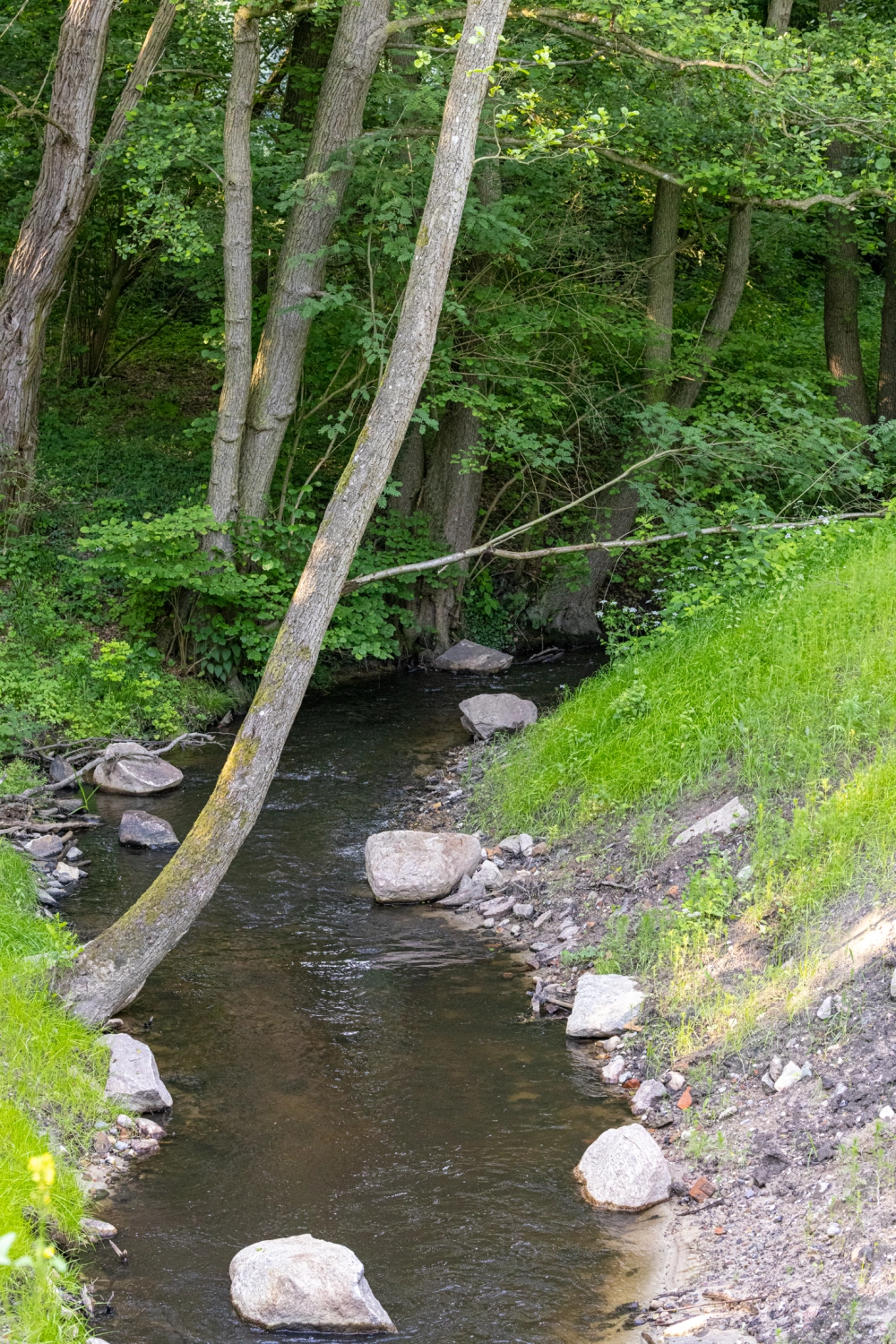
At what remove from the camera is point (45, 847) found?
26.9ft

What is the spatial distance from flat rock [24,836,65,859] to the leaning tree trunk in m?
11.2

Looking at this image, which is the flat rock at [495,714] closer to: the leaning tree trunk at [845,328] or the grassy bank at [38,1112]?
the grassy bank at [38,1112]

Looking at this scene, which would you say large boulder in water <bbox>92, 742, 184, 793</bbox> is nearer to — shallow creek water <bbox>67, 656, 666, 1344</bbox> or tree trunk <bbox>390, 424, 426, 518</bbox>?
shallow creek water <bbox>67, 656, 666, 1344</bbox>

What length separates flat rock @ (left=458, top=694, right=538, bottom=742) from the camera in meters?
11.1

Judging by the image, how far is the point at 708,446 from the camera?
35.7 feet

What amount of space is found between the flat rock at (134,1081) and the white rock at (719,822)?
3.28 metres

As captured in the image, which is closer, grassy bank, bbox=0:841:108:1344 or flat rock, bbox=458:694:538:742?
grassy bank, bbox=0:841:108:1344

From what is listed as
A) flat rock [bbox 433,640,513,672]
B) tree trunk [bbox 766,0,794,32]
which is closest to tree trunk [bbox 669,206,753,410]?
tree trunk [bbox 766,0,794,32]

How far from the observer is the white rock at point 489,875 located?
25.2 ft

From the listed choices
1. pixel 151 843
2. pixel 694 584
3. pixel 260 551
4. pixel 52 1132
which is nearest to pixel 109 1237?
pixel 52 1132

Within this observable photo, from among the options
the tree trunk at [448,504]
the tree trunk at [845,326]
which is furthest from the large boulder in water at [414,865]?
the tree trunk at [845,326]

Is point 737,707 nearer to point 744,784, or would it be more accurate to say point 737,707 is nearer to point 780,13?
point 744,784

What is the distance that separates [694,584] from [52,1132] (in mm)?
6887

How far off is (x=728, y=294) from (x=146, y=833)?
394 inches
